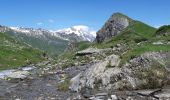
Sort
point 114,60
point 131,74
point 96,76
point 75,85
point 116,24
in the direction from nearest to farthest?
point 131,74 < point 96,76 < point 75,85 < point 114,60 < point 116,24

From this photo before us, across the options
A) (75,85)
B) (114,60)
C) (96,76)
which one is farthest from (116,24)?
(96,76)

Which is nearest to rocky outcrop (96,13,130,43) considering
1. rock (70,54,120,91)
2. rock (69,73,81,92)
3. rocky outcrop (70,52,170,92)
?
rock (69,73,81,92)

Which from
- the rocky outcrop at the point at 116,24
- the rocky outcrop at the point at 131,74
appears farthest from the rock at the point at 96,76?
the rocky outcrop at the point at 116,24

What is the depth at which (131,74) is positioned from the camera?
114 ft

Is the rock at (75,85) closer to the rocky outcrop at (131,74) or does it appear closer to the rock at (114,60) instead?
the rocky outcrop at (131,74)

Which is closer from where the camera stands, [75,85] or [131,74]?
[131,74]

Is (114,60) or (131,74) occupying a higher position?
(114,60)

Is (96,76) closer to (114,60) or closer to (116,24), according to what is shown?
(114,60)

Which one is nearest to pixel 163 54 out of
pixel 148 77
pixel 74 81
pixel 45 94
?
pixel 148 77

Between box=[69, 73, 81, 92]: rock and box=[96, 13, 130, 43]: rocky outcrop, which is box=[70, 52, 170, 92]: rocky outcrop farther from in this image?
box=[96, 13, 130, 43]: rocky outcrop

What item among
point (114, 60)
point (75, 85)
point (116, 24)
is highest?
point (116, 24)

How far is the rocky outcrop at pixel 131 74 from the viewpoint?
1326 inches

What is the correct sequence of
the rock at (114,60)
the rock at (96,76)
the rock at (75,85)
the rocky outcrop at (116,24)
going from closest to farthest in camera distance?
the rock at (96,76) < the rock at (75,85) < the rock at (114,60) < the rocky outcrop at (116,24)

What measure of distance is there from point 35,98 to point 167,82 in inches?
484
